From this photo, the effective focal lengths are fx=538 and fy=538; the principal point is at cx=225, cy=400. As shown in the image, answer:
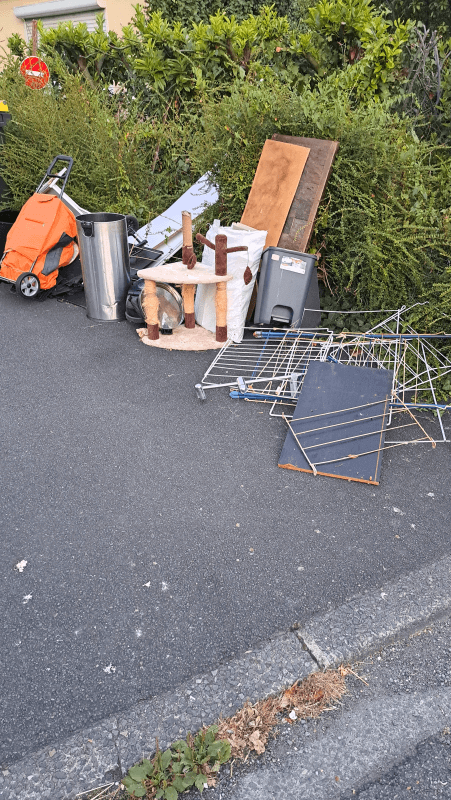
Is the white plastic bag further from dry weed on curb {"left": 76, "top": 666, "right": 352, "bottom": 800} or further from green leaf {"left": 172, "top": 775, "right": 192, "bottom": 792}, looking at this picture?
green leaf {"left": 172, "top": 775, "right": 192, "bottom": 792}

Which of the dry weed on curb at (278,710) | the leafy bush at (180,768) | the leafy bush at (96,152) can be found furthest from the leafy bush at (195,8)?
the leafy bush at (180,768)

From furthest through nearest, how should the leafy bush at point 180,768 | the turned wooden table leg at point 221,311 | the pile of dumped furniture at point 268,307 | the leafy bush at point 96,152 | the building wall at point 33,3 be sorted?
the building wall at point 33,3
the leafy bush at point 96,152
the turned wooden table leg at point 221,311
the pile of dumped furniture at point 268,307
the leafy bush at point 180,768

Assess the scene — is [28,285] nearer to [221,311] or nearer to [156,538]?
[221,311]

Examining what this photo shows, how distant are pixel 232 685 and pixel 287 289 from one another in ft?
11.3

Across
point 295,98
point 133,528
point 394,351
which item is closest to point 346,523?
point 133,528

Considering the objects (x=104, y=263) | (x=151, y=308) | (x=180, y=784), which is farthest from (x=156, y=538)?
(x=104, y=263)

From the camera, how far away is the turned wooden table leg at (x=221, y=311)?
4.66 meters

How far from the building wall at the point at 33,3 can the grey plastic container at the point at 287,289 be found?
33.3 feet

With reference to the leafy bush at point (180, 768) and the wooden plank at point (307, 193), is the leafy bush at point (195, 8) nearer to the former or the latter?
the wooden plank at point (307, 193)

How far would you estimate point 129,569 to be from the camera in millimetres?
2572

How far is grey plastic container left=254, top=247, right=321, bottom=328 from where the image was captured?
Answer: 4.70 metres

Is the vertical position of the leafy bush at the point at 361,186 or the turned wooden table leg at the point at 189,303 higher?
the leafy bush at the point at 361,186

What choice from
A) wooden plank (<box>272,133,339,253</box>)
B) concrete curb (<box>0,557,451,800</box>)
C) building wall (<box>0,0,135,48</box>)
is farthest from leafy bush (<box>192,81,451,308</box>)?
building wall (<box>0,0,135,48</box>)

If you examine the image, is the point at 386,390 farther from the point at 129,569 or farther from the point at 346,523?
the point at 129,569
